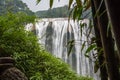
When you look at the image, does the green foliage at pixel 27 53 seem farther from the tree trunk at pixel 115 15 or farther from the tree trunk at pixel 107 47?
the tree trunk at pixel 115 15

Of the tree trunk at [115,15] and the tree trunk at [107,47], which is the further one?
the tree trunk at [107,47]

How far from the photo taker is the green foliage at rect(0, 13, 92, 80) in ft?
8.56

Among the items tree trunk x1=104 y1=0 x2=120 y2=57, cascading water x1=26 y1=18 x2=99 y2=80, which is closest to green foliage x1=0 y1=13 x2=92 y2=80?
tree trunk x1=104 y1=0 x2=120 y2=57

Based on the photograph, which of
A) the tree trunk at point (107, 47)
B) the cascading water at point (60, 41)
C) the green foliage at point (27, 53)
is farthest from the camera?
the cascading water at point (60, 41)

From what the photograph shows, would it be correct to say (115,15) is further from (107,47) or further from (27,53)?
(27,53)

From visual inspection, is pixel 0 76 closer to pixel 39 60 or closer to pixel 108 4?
pixel 39 60

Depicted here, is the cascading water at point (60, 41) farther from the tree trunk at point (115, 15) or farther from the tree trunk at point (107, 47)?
the tree trunk at point (115, 15)

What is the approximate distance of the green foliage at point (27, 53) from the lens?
8.56 ft

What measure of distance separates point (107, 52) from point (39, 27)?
28.4 feet

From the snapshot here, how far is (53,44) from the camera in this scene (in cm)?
955

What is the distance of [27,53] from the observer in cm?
271

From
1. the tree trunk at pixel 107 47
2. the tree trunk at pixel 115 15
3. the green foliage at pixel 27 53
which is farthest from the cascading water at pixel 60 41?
the tree trunk at pixel 115 15

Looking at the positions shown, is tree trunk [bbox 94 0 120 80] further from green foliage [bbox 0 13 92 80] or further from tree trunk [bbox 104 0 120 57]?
green foliage [bbox 0 13 92 80]

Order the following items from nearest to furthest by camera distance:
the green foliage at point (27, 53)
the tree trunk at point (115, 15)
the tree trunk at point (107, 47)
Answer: the tree trunk at point (115, 15) < the tree trunk at point (107, 47) < the green foliage at point (27, 53)
